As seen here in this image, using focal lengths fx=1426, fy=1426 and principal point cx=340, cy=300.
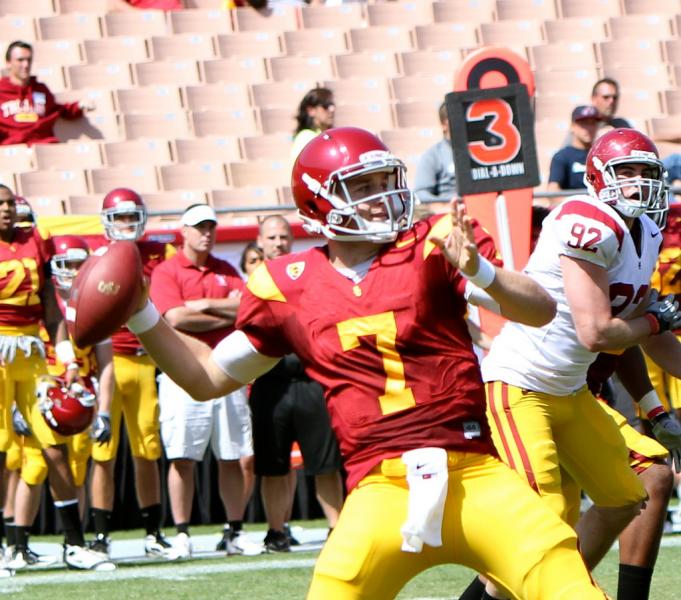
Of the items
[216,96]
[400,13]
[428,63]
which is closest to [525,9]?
[400,13]

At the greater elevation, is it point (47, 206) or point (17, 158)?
point (17, 158)

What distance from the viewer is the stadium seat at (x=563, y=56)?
12.1m

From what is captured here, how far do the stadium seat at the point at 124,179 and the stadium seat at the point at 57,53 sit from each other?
1.38 meters

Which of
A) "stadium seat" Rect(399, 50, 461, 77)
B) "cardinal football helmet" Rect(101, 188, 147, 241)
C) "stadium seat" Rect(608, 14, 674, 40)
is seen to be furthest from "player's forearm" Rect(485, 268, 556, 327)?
"stadium seat" Rect(608, 14, 674, 40)

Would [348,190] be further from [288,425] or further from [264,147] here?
[264,147]

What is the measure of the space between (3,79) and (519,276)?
718cm

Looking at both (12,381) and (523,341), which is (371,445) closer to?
(523,341)

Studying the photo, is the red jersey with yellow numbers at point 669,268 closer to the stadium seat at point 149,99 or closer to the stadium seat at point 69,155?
the stadium seat at point 69,155

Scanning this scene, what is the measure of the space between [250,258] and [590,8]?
6241mm

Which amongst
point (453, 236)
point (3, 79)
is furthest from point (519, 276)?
point (3, 79)

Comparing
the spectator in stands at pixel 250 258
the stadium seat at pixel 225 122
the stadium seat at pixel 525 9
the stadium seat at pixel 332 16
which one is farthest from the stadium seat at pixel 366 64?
the spectator in stands at pixel 250 258

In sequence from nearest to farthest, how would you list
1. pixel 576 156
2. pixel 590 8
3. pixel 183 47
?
pixel 576 156
pixel 183 47
pixel 590 8

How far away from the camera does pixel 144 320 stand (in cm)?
321

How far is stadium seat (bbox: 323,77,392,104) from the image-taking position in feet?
37.1
